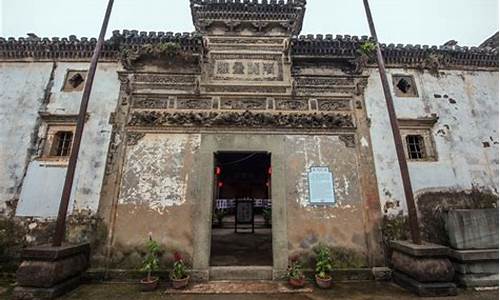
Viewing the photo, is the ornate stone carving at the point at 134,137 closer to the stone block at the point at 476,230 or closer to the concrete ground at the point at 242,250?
the concrete ground at the point at 242,250

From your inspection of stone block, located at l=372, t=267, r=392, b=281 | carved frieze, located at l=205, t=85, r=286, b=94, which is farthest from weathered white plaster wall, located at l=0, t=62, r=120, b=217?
stone block, located at l=372, t=267, r=392, b=281

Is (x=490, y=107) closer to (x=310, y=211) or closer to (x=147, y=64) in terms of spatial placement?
(x=310, y=211)

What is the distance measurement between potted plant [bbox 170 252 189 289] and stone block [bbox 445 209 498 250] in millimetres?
6260

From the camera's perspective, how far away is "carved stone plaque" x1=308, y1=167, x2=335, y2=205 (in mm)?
6773

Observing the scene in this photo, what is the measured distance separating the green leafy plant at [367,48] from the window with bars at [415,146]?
2857mm

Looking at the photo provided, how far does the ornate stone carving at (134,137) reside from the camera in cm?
708

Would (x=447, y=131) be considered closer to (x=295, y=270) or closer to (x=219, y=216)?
(x=295, y=270)

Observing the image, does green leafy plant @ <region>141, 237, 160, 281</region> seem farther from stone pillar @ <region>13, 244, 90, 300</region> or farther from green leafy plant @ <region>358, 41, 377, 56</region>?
green leafy plant @ <region>358, 41, 377, 56</region>

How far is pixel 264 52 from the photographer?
812 cm

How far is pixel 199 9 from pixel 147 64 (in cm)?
253

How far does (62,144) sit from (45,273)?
12.3ft

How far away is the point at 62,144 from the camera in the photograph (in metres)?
7.27

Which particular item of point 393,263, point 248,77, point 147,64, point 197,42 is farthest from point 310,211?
point 147,64

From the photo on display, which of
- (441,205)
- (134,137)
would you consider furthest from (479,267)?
(134,137)
